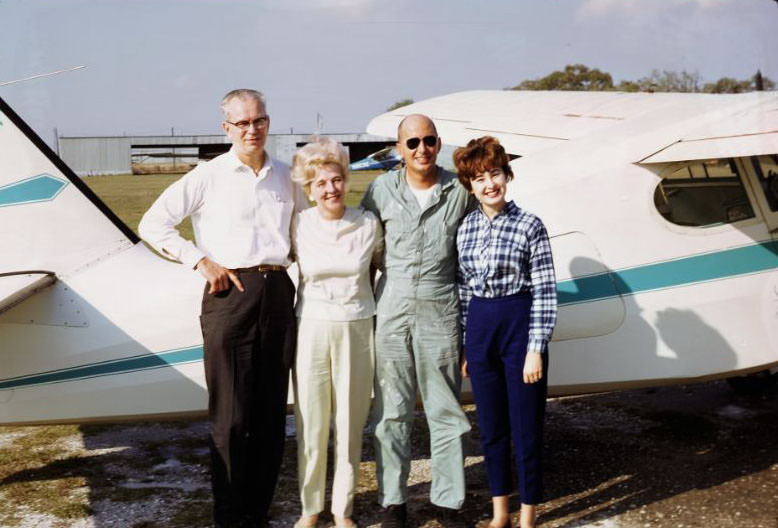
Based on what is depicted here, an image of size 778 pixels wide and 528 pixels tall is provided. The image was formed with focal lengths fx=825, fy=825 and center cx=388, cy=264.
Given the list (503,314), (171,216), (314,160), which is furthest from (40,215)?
(503,314)

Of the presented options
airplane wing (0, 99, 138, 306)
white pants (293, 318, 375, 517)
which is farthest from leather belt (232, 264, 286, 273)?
airplane wing (0, 99, 138, 306)

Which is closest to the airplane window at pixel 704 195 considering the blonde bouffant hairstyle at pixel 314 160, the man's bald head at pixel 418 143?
the man's bald head at pixel 418 143

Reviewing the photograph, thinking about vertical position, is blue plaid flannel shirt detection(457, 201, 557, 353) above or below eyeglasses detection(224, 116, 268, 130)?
below

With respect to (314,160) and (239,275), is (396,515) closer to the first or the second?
(239,275)

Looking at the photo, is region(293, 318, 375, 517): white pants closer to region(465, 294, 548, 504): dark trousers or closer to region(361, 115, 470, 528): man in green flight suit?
region(361, 115, 470, 528): man in green flight suit

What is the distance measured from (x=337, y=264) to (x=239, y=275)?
508mm

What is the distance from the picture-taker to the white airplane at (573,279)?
15.5 ft

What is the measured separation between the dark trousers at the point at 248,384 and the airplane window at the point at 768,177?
3115 mm

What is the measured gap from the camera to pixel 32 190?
196 inches

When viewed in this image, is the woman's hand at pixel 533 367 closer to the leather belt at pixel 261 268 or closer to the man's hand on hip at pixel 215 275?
the leather belt at pixel 261 268

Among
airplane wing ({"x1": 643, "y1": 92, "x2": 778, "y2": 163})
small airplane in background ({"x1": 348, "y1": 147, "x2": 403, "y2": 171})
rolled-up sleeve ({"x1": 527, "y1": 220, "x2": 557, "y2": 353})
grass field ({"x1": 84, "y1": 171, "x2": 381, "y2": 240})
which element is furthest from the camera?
small airplane in background ({"x1": 348, "y1": 147, "x2": 403, "y2": 171})

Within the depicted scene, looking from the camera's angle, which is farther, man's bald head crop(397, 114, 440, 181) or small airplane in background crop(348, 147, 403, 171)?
small airplane in background crop(348, 147, 403, 171)

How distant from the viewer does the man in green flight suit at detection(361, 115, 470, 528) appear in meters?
4.21

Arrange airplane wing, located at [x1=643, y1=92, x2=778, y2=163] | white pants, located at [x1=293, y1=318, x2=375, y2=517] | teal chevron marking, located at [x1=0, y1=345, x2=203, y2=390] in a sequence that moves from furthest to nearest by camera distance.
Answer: airplane wing, located at [x1=643, y1=92, x2=778, y2=163] < teal chevron marking, located at [x1=0, y1=345, x2=203, y2=390] < white pants, located at [x1=293, y1=318, x2=375, y2=517]
